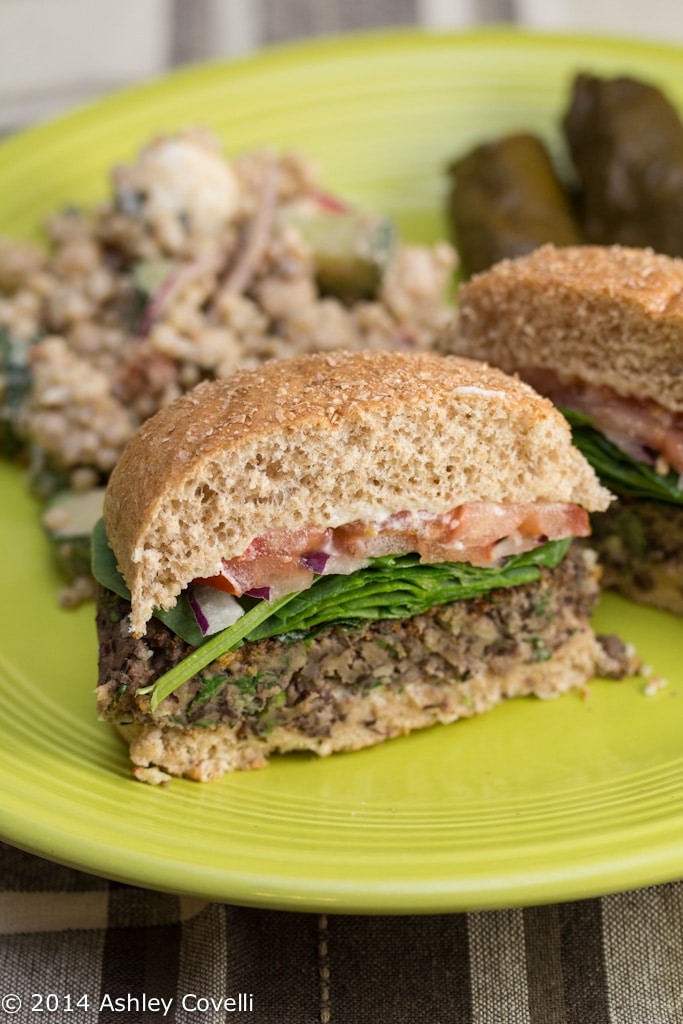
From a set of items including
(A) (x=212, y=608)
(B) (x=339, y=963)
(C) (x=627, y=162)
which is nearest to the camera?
(B) (x=339, y=963)

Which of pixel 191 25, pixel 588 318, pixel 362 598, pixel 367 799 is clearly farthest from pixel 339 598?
pixel 191 25

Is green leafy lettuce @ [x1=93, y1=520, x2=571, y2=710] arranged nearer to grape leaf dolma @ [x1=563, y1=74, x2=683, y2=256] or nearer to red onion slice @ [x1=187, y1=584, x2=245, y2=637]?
red onion slice @ [x1=187, y1=584, x2=245, y2=637]

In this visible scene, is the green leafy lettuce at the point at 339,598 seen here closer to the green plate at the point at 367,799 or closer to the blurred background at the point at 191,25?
the green plate at the point at 367,799

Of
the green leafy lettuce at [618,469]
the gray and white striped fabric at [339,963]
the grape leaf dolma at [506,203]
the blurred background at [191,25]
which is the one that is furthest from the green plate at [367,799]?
the blurred background at [191,25]

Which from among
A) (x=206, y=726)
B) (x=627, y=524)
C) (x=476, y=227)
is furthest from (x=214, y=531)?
(x=476, y=227)

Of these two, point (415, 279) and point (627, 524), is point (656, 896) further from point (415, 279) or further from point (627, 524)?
point (415, 279)

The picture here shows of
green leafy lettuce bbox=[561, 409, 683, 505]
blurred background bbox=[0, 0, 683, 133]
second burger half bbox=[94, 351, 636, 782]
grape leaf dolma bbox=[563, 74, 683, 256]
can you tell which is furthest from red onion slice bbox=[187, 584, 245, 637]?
blurred background bbox=[0, 0, 683, 133]

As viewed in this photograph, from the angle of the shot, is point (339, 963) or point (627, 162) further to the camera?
point (627, 162)

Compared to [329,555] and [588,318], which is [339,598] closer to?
[329,555]
